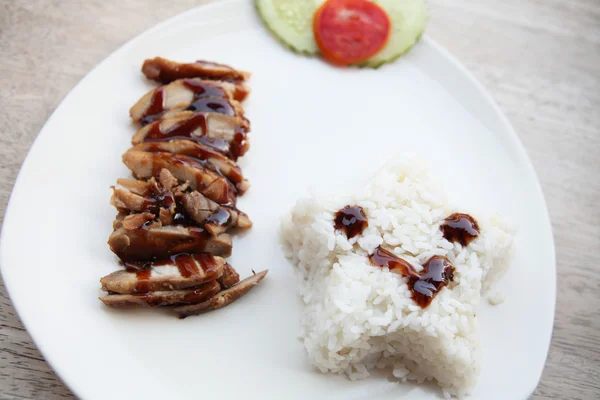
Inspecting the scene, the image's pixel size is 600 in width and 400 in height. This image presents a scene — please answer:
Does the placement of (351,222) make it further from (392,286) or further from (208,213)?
(208,213)

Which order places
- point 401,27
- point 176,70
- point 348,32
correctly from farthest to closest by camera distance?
point 401,27 < point 348,32 < point 176,70

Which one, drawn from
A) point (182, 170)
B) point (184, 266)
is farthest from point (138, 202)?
point (184, 266)

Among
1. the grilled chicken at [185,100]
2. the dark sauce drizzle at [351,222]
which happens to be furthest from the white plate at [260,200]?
the dark sauce drizzle at [351,222]

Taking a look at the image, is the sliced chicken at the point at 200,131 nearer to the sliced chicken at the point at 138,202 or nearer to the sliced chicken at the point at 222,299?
the sliced chicken at the point at 138,202

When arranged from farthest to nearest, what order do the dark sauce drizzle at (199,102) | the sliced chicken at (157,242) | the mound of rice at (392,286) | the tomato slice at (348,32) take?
the tomato slice at (348,32)
the dark sauce drizzle at (199,102)
the sliced chicken at (157,242)
the mound of rice at (392,286)

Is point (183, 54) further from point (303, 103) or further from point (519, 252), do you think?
point (519, 252)

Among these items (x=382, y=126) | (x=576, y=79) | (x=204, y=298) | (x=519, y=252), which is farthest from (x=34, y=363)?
(x=576, y=79)

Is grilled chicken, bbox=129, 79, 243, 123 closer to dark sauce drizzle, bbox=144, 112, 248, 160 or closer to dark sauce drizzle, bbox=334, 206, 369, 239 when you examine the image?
dark sauce drizzle, bbox=144, 112, 248, 160
